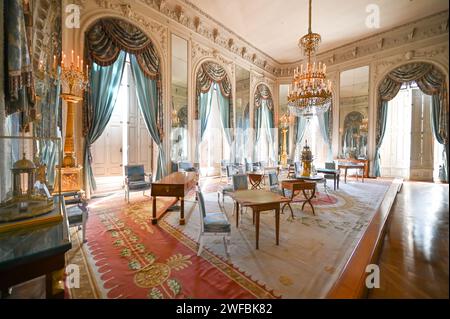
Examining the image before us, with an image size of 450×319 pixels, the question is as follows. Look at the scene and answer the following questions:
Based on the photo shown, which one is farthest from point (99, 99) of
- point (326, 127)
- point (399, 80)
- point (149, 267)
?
point (399, 80)

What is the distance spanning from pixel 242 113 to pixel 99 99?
643 centimetres

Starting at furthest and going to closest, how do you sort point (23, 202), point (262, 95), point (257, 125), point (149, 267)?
1. point (262, 95)
2. point (257, 125)
3. point (149, 267)
4. point (23, 202)

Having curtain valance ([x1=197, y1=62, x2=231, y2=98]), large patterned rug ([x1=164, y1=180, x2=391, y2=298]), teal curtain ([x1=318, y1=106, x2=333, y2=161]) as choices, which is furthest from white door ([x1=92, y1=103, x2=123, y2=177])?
teal curtain ([x1=318, y1=106, x2=333, y2=161])

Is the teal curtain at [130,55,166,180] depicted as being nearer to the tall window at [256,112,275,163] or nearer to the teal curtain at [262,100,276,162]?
the tall window at [256,112,275,163]

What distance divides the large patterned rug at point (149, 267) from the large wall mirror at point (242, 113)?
6.76m

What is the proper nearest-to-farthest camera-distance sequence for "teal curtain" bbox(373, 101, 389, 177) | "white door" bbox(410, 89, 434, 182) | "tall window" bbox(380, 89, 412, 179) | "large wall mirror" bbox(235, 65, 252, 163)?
"white door" bbox(410, 89, 434, 182)
"teal curtain" bbox(373, 101, 389, 177)
"tall window" bbox(380, 89, 412, 179)
"large wall mirror" bbox(235, 65, 252, 163)

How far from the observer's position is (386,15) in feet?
23.9

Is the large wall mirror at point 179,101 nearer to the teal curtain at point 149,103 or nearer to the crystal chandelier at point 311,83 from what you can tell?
the teal curtain at point 149,103

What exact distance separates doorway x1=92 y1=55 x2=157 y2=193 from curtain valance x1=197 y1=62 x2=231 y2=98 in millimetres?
2470

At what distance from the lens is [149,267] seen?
2348 millimetres

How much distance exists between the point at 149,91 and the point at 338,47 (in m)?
9.34

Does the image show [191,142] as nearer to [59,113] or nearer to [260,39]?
[59,113]

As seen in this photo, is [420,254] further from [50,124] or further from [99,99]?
[99,99]

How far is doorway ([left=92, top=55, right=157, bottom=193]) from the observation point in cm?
678
